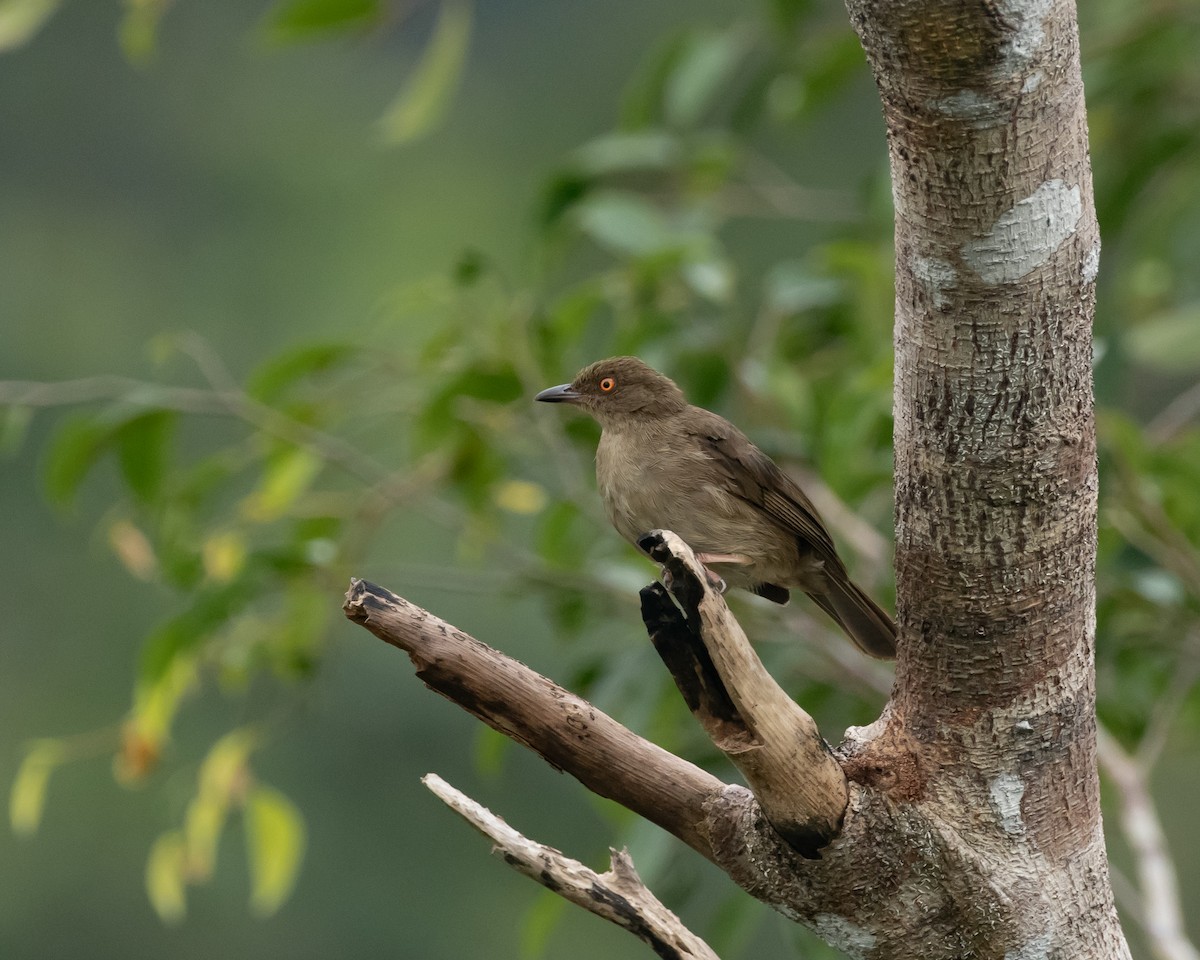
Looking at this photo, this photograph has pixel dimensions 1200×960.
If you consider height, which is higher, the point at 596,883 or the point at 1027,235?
the point at 1027,235

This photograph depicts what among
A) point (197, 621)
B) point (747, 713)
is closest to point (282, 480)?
point (197, 621)

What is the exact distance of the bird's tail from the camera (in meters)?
4.04

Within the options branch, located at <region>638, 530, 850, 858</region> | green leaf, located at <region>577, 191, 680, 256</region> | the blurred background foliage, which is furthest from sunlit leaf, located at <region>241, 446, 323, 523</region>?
branch, located at <region>638, 530, 850, 858</region>

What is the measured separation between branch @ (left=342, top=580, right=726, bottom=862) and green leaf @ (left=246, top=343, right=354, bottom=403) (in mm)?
1655

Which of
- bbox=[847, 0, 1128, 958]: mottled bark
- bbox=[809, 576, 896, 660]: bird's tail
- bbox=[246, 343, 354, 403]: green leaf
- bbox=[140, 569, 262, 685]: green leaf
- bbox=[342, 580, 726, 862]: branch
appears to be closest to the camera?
bbox=[847, 0, 1128, 958]: mottled bark

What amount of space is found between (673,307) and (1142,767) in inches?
69.3

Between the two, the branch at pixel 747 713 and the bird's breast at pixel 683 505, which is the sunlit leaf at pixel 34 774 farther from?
the branch at pixel 747 713

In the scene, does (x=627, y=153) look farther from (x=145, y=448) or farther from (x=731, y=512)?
(x=145, y=448)

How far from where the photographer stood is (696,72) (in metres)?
4.49

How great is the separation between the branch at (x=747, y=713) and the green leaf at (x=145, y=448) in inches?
79.5

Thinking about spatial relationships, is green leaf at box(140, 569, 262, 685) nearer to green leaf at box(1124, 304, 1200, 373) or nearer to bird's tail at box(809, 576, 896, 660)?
bird's tail at box(809, 576, 896, 660)

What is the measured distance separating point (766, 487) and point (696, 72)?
1.28 meters

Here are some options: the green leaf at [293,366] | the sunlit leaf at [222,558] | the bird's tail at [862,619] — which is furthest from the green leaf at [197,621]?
the bird's tail at [862,619]

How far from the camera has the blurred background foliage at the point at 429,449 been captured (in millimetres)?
4000
